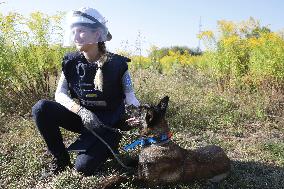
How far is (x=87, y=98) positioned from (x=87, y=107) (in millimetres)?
99

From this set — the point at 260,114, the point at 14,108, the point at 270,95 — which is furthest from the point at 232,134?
the point at 14,108

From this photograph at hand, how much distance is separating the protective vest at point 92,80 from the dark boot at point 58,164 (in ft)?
1.70

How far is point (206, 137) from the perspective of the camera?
17.5 ft

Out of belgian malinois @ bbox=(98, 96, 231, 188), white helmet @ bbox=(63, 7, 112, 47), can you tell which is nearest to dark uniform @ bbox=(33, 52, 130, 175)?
white helmet @ bbox=(63, 7, 112, 47)

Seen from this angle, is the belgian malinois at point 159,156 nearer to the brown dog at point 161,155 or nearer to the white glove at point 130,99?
the brown dog at point 161,155

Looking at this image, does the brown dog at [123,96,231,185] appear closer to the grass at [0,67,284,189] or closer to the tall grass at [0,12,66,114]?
the grass at [0,67,284,189]

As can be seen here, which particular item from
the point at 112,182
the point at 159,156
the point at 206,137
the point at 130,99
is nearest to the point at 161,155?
the point at 159,156

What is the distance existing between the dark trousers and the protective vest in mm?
224

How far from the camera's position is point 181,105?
6.60 m

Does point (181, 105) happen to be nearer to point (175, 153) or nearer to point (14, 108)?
point (14, 108)

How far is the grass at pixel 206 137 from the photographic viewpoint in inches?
156

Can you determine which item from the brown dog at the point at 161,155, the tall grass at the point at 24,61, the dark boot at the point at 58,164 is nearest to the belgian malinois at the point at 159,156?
the brown dog at the point at 161,155

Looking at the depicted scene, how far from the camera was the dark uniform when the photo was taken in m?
3.87

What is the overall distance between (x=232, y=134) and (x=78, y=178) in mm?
2544
